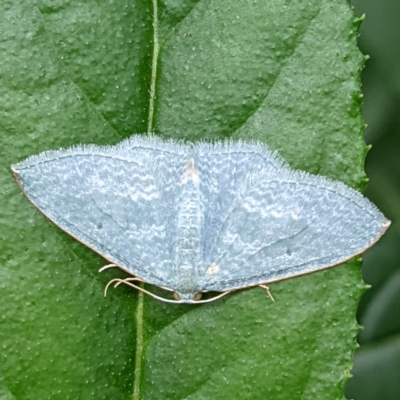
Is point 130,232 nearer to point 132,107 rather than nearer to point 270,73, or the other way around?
point 132,107

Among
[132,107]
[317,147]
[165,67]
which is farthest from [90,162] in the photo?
[317,147]

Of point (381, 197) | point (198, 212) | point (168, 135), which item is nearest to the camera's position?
point (168, 135)

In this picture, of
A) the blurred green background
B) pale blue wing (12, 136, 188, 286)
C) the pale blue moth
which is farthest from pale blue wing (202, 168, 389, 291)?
the blurred green background

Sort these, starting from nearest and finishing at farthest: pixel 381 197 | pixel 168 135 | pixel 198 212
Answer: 1. pixel 168 135
2. pixel 198 212
3. pixel 381 197

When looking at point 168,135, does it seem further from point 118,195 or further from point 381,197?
point 381,197

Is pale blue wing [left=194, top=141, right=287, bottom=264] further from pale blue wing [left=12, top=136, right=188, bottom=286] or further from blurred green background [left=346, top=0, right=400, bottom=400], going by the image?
blurred green background [left=346, top=0, right=400, bottom=400]

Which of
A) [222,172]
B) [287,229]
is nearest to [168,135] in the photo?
[222,172]

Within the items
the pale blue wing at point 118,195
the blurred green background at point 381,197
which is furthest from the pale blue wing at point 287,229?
the blurred green background at point 381,197
